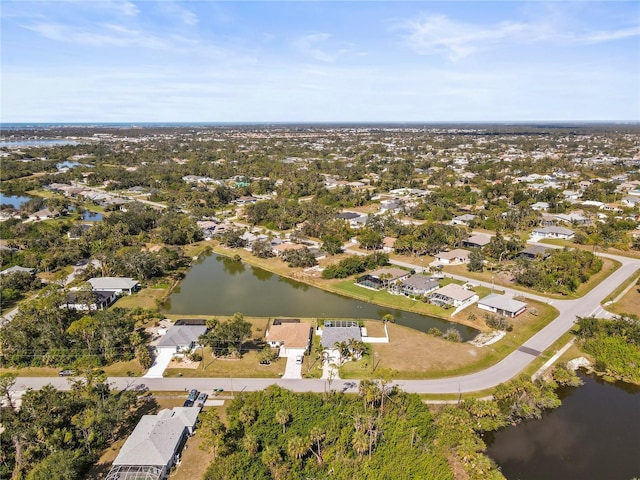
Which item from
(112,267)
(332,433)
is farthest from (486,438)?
(112,267)

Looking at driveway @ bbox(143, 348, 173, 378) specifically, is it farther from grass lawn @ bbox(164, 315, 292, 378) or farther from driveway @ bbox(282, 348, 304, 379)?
driveway @ bbox(282, 348, 304, 379)

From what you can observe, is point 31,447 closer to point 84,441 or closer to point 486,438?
point 84,441

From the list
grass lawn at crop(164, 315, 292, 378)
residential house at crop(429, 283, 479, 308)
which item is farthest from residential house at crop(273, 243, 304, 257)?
grass lawn at crop(164, 315, 292, 378)

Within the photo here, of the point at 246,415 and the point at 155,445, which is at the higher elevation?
the point at 246,415

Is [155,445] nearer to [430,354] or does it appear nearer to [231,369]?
[231,369]

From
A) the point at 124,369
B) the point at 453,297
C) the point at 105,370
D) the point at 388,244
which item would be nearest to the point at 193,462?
the point at 124,369
